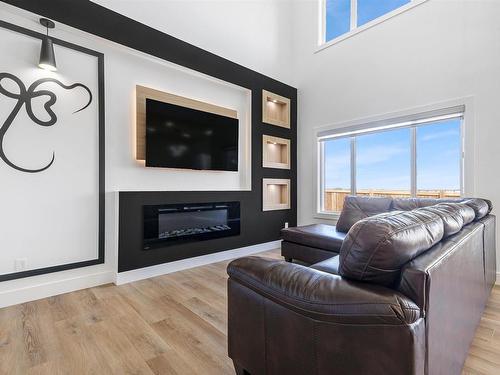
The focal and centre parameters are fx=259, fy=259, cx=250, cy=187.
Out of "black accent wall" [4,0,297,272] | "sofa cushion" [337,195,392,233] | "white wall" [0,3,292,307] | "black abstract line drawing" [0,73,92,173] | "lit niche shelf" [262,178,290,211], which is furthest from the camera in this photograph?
"lit niche shelf" [262,178,290,211]

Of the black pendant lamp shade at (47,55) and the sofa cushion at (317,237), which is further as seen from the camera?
the sofa cushion at (317,237)

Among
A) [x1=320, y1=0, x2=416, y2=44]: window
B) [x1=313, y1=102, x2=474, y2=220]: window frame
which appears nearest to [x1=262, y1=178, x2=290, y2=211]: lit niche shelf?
[x1=313, y1=102, x2=474, y2=220]: window frame

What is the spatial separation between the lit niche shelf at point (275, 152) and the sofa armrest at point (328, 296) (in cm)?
325

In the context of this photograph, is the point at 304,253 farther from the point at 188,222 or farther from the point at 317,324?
the point at 317,324

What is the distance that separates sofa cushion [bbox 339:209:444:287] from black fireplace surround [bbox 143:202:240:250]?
2500 mm

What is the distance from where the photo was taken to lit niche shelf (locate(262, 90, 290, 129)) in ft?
14.1

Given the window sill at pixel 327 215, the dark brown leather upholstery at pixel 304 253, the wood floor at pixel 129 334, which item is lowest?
the wood floor at pixel 129 334

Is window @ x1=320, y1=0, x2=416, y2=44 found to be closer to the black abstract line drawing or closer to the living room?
the living room

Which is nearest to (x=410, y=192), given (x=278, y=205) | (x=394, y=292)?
(x=278, y=205)

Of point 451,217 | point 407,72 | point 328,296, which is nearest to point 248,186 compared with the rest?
point 407,72

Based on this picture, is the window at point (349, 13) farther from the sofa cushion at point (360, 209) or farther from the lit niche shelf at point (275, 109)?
the sofa cushion at point (360, 209)

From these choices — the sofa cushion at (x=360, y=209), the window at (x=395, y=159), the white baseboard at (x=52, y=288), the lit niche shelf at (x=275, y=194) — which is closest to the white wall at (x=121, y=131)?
the white baseboard at (x=52, y=288)

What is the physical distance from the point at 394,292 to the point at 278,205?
3.66 meters

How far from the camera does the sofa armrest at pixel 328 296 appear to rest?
2.59ft
